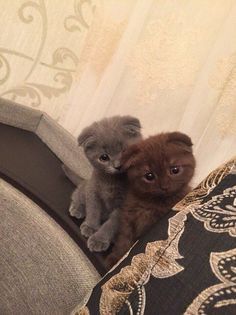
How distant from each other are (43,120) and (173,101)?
0.53 meters

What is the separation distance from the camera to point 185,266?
0.45m

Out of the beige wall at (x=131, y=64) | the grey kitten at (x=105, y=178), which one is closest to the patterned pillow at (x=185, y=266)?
the grey kitten at (x=105, y=178)

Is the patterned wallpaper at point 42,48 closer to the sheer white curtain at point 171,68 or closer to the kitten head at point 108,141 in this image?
the sheer white curtain at point 171,68

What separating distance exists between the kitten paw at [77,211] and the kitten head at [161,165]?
225mm

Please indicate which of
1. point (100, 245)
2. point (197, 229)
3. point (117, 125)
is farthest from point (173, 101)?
point (197, 229)

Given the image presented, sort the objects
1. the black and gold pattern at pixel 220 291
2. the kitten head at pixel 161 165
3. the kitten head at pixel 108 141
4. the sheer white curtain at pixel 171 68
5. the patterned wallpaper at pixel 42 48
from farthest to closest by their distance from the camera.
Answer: the patterned wallpaper at pixel 42 48 < the sheer white curtain at pixel 171 68 < the kitten head at pixel 108 141 < the kitten head at pixel 161 165 < the black and gold pattern at pixel 220 291

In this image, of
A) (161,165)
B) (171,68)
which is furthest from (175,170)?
(171,68)

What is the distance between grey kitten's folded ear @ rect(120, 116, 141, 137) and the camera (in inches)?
33.7

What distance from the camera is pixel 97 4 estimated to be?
121 cm

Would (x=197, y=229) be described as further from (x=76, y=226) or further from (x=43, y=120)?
(x=43, y=120)

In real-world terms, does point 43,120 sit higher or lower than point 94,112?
lower

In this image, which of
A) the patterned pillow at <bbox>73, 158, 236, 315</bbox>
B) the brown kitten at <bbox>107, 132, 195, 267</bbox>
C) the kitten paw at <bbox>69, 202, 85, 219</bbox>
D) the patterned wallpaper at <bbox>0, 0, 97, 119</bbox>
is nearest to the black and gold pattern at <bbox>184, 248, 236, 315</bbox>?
the patterned pillow at <bbox>73, 158, 236, 315</bbox>

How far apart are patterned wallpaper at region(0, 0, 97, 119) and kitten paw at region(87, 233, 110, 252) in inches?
26.6

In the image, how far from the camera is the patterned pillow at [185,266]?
0.41 meters
